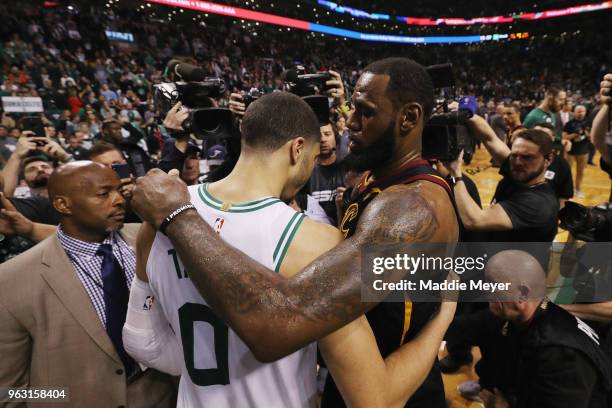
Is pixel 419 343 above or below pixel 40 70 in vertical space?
below

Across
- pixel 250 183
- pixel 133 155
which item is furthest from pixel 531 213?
pixel 133 155

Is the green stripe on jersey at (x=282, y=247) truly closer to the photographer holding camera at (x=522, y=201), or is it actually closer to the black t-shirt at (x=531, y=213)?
the photographer holding camera at (x=522, y=201)

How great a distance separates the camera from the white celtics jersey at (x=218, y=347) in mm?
1041

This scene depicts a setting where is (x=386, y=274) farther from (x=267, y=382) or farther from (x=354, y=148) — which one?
(x=354, y=148)

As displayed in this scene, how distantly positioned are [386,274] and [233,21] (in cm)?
2295

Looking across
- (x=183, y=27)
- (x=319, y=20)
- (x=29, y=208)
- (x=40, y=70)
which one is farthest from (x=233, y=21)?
(x=29, y=208)

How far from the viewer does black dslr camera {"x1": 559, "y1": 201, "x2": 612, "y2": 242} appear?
214cm

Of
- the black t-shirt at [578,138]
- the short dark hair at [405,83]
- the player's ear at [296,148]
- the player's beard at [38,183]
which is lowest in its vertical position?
the black t-shirt at [578,138]

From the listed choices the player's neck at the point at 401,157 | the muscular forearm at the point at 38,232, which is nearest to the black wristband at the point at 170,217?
the player's neck at the point at 401,157

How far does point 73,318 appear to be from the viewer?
164cm

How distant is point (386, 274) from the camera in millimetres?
924

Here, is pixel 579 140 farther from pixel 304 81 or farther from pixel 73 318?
pixel 73 318

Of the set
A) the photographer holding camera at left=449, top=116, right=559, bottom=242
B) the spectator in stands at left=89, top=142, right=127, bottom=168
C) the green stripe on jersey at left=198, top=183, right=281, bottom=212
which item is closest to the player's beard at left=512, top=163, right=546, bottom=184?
the photographer holding camera at left=449, top=116, right=559, bottom=242

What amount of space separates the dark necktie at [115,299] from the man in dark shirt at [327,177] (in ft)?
6.02
